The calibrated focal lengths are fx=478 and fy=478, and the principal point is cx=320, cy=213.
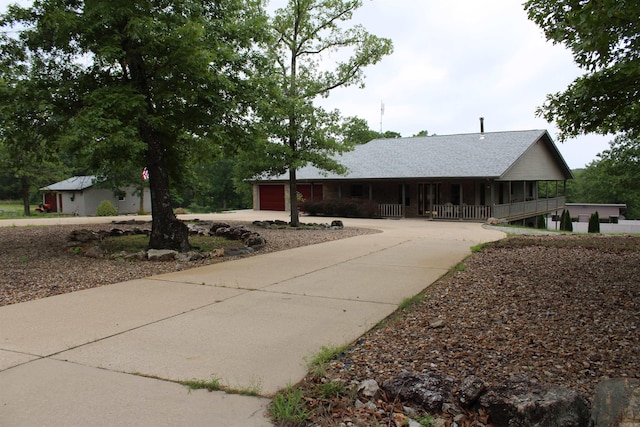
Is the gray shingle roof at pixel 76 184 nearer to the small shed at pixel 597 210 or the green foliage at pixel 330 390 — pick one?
the green foliage at pixel 330 390

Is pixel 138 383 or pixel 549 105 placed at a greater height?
pixel 549 105

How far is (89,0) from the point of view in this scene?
9.18 metres

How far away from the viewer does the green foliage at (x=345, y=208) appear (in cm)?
2752

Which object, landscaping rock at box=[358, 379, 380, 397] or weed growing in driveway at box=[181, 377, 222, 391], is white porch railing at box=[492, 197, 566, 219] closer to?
landscaping rock at box=[358, 379, 380, 397]

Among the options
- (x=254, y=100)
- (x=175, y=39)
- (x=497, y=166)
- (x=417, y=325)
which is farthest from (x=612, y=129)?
(x=497, y=166)

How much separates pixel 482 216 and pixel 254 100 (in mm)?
18194

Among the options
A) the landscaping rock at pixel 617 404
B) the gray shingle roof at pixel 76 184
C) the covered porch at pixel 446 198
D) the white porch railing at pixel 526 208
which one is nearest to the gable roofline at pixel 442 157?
the covered porch at pixel 446 198

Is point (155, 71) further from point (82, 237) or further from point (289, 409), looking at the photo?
point (289, 409)

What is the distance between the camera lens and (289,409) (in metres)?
3.31

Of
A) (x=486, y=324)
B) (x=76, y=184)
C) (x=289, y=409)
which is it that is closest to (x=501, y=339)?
(x=486, y=324)

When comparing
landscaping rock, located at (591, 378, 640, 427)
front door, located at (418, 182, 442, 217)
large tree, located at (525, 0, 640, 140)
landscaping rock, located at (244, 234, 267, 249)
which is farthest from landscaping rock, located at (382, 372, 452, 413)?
front door, located at (418, 182, 442, 217)

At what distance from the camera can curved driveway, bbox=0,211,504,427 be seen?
11.3ft

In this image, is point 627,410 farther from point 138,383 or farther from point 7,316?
point 7,316

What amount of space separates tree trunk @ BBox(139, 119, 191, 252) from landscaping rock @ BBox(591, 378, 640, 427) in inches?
377
